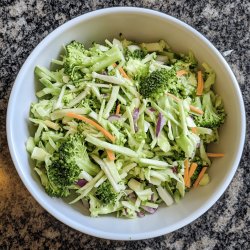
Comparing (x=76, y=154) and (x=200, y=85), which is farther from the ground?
(x=200, y=85)

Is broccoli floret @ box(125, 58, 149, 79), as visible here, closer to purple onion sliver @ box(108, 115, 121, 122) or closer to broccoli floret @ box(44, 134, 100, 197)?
purple onion sliver @ box(108, 115, 121, 122)

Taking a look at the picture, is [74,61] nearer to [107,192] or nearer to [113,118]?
[113,118]

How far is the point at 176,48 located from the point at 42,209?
2.10ft

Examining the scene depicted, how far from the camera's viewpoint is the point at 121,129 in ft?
4.14

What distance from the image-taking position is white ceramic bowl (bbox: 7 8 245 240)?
4.11 feet

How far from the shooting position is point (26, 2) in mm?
1459

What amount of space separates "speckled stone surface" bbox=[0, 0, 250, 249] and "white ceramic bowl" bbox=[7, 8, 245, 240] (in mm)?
138

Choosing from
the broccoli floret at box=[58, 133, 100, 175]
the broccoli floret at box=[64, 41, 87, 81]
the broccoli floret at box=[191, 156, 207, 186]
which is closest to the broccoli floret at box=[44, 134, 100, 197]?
the broccoli floret at box=[58, 133, 100, 175]

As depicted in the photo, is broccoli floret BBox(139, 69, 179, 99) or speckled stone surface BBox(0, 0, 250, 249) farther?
speckled stone surface BBox(0, 0, 250, 249)

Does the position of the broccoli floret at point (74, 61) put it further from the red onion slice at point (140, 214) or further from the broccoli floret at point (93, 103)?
the red onion slice at point (140, 214)

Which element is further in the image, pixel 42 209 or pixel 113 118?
pixel 42 209

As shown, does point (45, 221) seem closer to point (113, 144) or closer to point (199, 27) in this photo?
point (113, 144)

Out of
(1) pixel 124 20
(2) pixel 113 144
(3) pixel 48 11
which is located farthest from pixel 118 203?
(3) pixel 48 11

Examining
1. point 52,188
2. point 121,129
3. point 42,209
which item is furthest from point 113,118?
point 42,209
